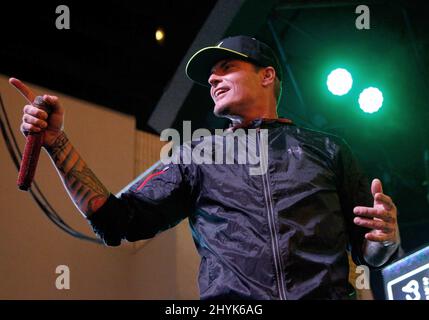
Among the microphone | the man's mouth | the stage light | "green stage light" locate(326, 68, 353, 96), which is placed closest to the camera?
the microphone

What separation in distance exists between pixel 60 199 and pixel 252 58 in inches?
120

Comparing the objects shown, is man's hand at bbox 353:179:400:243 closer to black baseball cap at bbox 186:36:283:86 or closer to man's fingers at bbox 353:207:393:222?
man's fingers at bbox 353:207:393:222

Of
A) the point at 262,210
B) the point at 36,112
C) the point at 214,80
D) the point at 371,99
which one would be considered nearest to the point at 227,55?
the point at 214,80

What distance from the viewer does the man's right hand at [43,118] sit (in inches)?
58.1

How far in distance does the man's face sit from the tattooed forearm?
559 millimetres

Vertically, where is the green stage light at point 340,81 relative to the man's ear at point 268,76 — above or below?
above

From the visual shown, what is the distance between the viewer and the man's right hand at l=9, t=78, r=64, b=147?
148 centimetres

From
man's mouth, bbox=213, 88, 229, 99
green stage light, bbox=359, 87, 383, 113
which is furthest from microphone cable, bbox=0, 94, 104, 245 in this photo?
man's mouth, bbox=213, 88, 229, 99

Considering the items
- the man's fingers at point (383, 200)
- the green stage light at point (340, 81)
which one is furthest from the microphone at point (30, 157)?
the green stage light at point (340, 81)

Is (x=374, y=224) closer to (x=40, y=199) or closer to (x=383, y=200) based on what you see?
(x=383, y=200)

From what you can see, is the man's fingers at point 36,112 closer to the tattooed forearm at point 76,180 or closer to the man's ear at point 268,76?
the tattooed forearm at point 76,180

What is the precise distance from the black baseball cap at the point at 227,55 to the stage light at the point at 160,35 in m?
3.29
